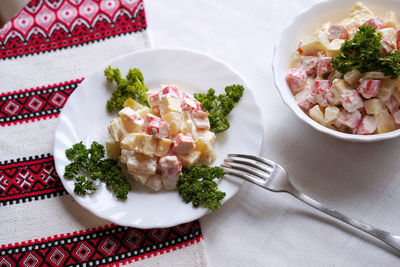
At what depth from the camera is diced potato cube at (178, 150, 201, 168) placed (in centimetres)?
164

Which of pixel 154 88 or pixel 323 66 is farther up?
pixel 323 66

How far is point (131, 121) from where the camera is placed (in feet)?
5.43

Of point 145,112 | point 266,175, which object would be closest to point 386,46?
point 266,175

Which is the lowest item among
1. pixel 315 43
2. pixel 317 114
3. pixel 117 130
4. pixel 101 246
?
pixel 101 246

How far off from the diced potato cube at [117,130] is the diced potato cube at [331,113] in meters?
0.83

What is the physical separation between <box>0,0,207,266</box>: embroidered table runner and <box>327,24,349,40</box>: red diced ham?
0.93 m

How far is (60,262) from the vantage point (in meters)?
1.62

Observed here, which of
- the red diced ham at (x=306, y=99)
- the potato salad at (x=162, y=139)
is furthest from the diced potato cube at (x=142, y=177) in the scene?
the red diced ham at (x=306, y=99)

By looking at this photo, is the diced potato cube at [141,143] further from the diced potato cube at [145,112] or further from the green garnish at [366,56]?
the green garnish at [366,56]

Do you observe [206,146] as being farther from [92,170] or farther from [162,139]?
[92,170]

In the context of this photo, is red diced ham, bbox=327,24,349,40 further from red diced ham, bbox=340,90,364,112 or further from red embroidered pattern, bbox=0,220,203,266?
red embroidered pattern, bbox=0,220,203,266

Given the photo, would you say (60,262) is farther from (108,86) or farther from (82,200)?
(108,86)

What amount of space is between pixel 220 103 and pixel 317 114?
44cm

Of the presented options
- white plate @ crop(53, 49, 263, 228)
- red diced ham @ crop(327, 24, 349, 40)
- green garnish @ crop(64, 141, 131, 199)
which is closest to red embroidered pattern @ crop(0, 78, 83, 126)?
white plate @ crop(53, 49, 263, 228)
